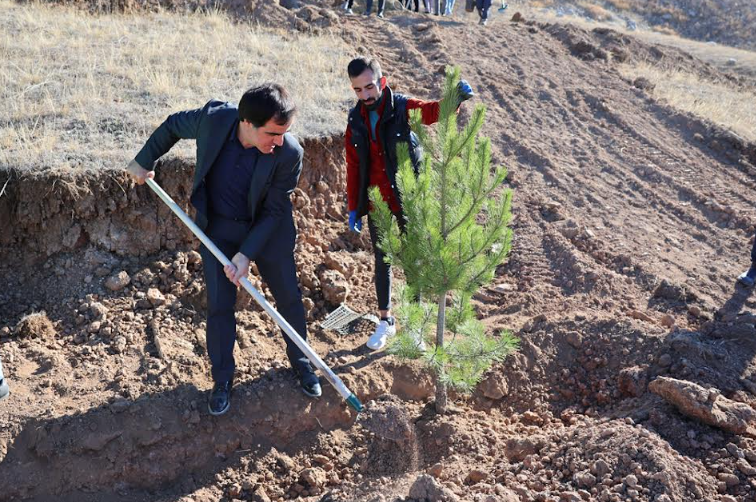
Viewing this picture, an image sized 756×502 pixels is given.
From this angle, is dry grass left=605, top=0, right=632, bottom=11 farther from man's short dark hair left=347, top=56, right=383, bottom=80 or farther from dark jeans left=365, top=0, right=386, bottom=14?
man's short dark hair left=347, top=56, right=383, bottom=80

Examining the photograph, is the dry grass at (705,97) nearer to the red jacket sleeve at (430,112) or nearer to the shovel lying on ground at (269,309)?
the red jacket sleeve at (430,112)

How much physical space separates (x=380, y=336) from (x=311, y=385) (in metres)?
0.76

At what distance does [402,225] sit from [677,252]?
3.42 m

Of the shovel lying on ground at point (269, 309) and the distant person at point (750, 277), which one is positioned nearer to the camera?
the shovel lying on ground at point (269, 309)

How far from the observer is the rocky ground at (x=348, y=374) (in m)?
3.74

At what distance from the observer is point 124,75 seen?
6.80 metres

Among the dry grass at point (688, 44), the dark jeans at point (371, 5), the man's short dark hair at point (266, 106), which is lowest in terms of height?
the dry grass at point (688, 44)

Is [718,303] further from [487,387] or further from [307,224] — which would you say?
[307,224]

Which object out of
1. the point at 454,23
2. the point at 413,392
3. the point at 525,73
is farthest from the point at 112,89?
the point at 454,23

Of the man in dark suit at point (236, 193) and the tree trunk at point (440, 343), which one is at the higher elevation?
the man in dark suit at point (236, 193)

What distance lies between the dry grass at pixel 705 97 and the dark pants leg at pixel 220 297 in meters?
7.92

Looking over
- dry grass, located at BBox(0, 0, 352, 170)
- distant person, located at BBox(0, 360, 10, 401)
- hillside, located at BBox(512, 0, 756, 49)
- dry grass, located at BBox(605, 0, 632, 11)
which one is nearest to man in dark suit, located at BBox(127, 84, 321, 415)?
distant person, located at BBox(0, 360, 10, 401)

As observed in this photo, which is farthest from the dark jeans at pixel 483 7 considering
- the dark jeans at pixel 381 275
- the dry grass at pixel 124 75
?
the dark jeans at pixel 381 275

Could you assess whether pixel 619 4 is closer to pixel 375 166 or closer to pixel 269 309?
pixel 375 166
